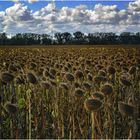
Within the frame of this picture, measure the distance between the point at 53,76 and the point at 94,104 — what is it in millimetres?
2704

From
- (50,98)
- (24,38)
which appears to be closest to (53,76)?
(50,98)

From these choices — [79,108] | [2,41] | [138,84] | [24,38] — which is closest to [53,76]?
[79,108]

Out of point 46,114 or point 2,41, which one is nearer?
point 46,114

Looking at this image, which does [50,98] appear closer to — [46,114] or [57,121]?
[46,114]

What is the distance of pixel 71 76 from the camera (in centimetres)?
626

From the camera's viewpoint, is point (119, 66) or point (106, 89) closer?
point (106, 89)

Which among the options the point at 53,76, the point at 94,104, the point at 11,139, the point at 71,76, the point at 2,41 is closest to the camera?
the point at 94,104

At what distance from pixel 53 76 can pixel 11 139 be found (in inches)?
66.1

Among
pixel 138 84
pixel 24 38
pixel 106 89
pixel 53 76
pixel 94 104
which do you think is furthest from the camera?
pixel 24 38

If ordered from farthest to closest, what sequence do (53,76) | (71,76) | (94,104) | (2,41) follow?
(2,41) < (53,76) < (71,76) < (94,104)

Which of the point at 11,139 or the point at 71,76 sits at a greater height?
the point at 71,76

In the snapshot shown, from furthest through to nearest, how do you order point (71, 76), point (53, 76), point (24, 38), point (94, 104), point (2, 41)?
point (24, 38)
point (2, 41)
point (53, 76)
point (71, 76)
point (94, 104)

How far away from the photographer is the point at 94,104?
4188mm

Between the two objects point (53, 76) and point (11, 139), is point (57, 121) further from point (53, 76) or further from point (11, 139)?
point (53, 76)
